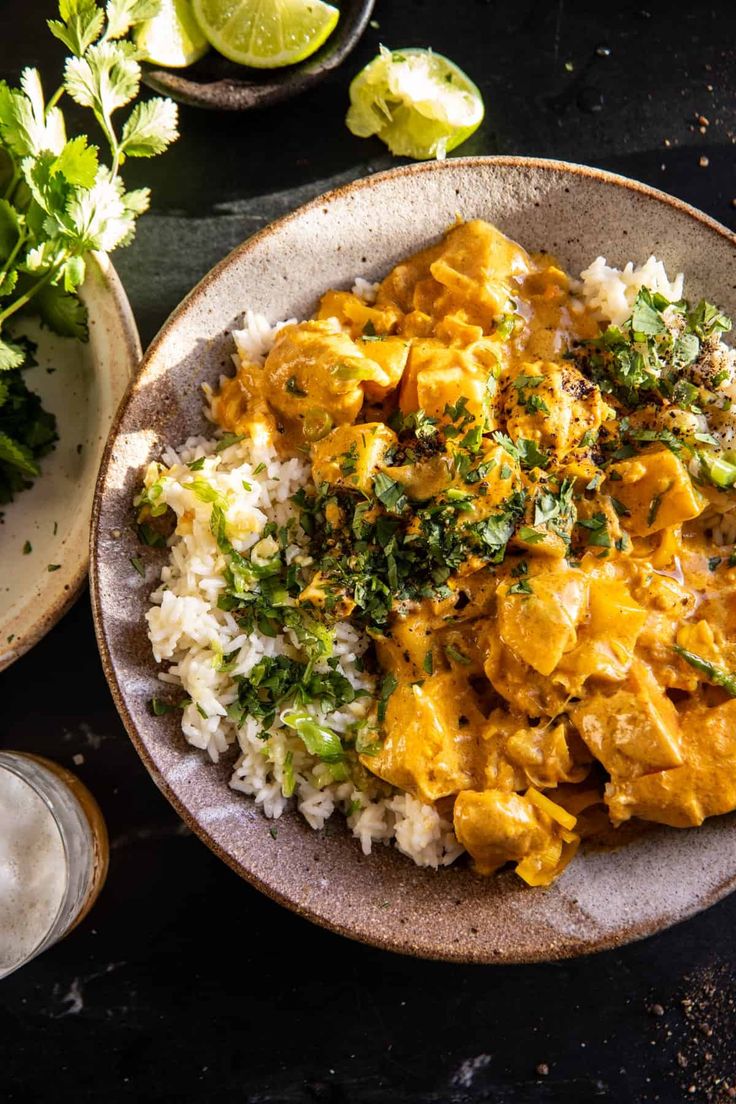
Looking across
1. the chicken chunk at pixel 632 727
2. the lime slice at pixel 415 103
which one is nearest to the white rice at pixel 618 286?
the lime slice at pixel 415 103

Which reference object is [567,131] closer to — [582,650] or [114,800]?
[582,650]

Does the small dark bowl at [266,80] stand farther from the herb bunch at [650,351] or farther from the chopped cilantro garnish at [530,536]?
the chopped cilantro garnish at [530,536]

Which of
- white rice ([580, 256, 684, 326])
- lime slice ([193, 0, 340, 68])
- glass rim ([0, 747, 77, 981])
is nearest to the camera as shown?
white rice ([580, 256, 684, 326])

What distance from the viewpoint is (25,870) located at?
3074mm

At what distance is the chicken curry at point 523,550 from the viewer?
8.50 ft

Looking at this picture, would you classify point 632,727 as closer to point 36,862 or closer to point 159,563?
point 159,563

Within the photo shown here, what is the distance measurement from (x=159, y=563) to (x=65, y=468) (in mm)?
714

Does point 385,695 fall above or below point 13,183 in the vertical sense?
below

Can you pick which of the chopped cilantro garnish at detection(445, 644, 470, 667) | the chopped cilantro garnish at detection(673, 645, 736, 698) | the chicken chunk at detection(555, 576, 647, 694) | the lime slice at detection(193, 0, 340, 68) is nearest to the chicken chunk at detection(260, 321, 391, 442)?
the chopped cilantro garnish at detection(445, 644, 470, 667)

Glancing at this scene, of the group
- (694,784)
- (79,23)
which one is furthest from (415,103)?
(694,784)

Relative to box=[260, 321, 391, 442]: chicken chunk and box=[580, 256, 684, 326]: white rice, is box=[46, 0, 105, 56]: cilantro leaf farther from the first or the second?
box=[580, 256, 684, 326]: white rice

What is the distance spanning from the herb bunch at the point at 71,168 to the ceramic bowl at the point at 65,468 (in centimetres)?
11

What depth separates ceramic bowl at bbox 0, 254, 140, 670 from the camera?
3.01 m

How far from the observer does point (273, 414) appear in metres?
2.88
